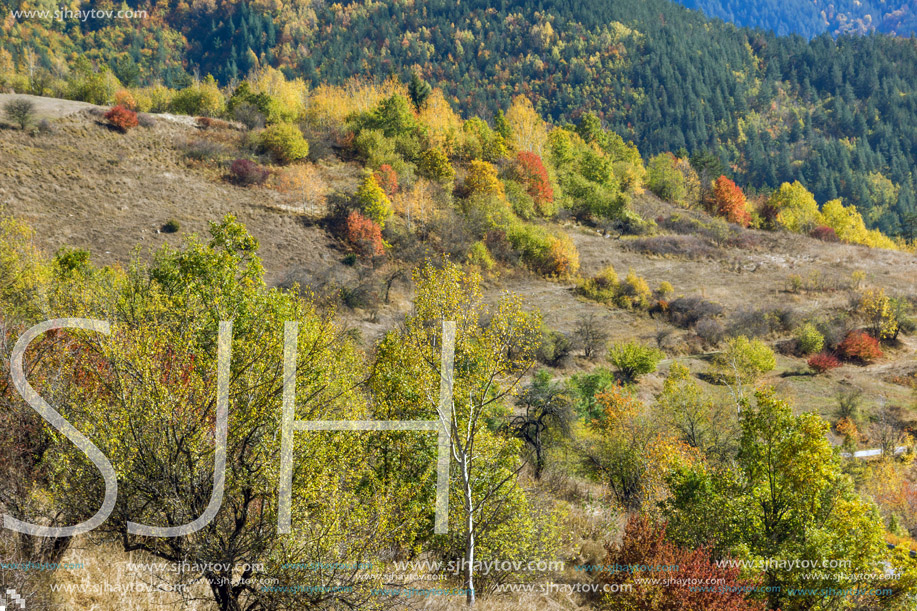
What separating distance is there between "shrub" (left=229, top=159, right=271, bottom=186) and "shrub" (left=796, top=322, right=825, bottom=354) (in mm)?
58143

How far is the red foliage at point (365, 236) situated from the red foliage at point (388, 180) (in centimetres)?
876

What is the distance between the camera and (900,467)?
3584cm

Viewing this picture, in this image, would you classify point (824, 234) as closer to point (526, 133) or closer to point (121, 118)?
point (526, 133)

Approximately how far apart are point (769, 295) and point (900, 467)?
2958 centimetres

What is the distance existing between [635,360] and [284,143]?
1830 inches

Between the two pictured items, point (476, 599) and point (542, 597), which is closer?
point (476, 599)

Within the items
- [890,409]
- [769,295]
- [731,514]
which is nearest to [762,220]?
[769,295]

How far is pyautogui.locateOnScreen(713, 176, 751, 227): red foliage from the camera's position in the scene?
312 ft

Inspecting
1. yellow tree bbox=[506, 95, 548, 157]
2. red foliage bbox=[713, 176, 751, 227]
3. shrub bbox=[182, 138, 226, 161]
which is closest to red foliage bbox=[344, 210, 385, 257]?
shrub bbox=[182, 138, 226, 161]

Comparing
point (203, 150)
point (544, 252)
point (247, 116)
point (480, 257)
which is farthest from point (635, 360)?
point (247, 116)

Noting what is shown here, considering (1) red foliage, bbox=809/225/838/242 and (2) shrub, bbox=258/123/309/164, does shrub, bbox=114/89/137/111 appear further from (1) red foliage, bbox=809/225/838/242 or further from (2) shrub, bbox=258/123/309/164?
(1) red foliage, bbox=809/225/838/242

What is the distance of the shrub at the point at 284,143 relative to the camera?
64.2 meters

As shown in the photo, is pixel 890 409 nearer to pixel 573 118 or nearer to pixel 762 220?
pixel 762 220

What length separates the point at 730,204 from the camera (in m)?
96.2
